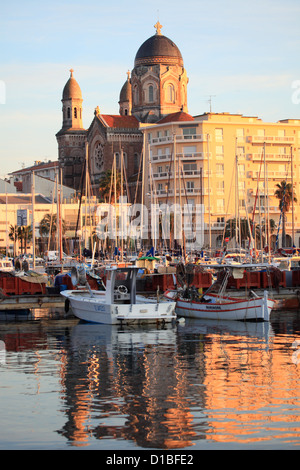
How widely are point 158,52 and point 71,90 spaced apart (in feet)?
74.6

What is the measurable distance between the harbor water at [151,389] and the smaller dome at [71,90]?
114 m

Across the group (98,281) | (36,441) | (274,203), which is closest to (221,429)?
(36,441)

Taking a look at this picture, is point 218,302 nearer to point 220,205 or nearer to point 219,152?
point 220,205

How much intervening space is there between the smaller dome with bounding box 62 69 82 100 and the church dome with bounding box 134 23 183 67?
18.5 m

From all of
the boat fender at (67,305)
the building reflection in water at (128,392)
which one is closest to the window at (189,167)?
the boat fender at (67,305)

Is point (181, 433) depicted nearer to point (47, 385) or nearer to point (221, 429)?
point (221, 429)

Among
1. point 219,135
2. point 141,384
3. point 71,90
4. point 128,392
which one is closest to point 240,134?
point 219,135

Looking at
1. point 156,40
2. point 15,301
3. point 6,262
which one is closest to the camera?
point 15,301

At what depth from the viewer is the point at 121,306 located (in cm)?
3853

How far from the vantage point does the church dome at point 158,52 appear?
13038 cm

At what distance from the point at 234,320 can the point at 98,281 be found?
10.7 meters

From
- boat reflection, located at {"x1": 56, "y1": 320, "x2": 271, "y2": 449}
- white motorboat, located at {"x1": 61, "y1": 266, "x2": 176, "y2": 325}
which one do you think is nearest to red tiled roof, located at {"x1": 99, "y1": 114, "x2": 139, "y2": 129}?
white motorboat, located at {"x1": 61, "y1": 266, "x2": 176, "y2": 325}

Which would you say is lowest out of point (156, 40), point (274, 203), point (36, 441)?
point (36, 441)

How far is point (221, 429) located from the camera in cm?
1808
